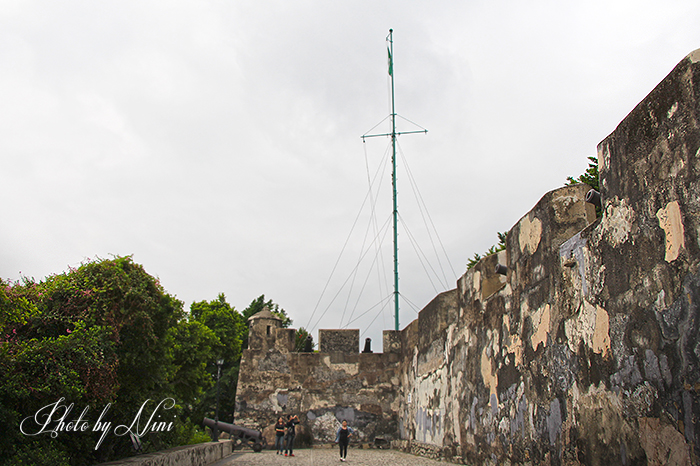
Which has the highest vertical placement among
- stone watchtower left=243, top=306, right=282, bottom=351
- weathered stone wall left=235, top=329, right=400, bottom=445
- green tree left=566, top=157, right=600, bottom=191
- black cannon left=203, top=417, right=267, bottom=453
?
green tree left=566, top=157, right=600, bottom=191

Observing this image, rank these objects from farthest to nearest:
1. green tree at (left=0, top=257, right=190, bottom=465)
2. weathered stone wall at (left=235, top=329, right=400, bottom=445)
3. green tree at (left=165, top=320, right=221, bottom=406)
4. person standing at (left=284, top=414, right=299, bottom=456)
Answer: green tree at (left=165, top=320, right=221, bottom=406) → weathered stone wall at (left=235, top=329, right=400, bottom=445) → person standing at (left=284, top=414, right=299, bottom=456) → green tree at (left=0, top=257, right=190, bottom=465)

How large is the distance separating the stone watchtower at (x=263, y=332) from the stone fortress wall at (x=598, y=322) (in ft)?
24.7

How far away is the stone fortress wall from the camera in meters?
3.60

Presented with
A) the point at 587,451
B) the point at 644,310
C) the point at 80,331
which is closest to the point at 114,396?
the point at 80,331

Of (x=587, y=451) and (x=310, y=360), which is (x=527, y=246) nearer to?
(x=587, y=451)

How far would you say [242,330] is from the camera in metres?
32.4

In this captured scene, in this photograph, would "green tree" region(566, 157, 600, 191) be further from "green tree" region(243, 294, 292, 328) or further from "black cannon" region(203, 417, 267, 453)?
"green tree" region(243, 294, 292, 328)

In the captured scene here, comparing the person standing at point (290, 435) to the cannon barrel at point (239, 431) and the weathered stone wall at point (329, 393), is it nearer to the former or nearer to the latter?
the weathered stone wall at point (329, 393)

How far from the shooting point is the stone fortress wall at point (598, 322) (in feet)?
11.8

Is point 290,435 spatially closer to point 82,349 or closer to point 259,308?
point 82,349

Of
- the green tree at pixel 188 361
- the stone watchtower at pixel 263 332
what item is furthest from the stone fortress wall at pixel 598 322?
→ the green tree at pixel 188 361

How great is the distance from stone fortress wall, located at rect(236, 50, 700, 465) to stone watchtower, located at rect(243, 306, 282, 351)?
24.7 ft

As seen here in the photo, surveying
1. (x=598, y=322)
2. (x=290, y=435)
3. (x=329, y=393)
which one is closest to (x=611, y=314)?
(x=598, y=322)

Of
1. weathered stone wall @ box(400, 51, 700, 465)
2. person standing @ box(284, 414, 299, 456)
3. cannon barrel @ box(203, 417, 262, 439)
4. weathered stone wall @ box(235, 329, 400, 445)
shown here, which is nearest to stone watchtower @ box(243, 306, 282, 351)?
weathered stone wall @ box(235, 329, 400, 445)
